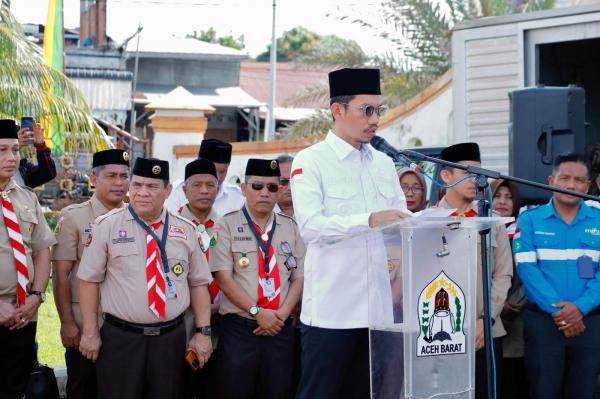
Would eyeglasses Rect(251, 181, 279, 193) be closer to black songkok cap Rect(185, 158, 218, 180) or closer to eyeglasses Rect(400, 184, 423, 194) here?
black songkok cap Rect(185, 158, 218, 180)

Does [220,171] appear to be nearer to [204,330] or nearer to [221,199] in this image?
[221,199]

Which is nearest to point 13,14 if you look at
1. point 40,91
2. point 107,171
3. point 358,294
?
point 40,91

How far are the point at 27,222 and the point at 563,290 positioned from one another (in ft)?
Result: 11.3

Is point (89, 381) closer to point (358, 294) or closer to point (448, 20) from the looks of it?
point (358, 294)

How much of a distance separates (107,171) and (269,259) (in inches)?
47.0

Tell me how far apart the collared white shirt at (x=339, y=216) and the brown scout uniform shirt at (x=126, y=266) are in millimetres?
1232

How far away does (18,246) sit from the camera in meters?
6.19

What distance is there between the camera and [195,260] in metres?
6.34

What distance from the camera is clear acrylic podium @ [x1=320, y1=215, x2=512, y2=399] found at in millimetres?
4605

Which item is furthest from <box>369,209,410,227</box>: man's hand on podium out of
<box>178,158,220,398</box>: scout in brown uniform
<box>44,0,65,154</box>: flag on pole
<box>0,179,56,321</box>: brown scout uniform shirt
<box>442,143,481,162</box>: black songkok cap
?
<box>44,0,65,154</box>: flag on pole

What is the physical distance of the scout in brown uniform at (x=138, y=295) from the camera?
237 inches

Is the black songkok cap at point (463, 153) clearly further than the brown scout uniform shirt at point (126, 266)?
Yes

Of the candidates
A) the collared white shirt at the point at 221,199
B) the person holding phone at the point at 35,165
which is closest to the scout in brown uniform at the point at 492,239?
the collared white shirt at the point at 221,199

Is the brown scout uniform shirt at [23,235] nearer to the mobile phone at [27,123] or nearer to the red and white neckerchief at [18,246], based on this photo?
the red and white neckerchief at [18,246]
